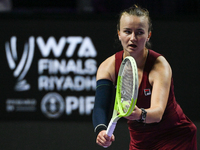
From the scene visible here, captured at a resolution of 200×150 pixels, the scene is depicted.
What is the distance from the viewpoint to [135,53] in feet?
7.21

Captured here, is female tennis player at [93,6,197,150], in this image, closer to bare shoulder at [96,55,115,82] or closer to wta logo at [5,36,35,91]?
bare shoulder at [96,55,115,82]

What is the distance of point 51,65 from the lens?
16.3 feet

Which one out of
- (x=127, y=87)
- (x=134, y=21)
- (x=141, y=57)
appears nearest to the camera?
(x=127, y=87)

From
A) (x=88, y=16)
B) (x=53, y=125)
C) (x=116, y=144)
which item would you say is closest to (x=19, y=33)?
(x=88, y=16)

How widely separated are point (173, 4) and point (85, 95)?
2085 millimetres

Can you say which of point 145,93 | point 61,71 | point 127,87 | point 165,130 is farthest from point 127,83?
point 61,71

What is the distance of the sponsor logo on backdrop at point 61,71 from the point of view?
4.97 m

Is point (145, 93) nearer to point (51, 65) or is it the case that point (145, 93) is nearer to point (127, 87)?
point (127, 87)

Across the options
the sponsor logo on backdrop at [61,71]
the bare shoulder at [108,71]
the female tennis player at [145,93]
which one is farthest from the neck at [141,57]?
the sponsor logo on backdrop at [61,71]

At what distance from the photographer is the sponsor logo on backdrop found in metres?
4.97

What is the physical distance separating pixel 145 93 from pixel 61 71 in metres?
2.94

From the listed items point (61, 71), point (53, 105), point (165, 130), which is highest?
point (165, 130)

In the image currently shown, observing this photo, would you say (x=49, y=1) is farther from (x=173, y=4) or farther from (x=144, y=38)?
(x=144, y=38)

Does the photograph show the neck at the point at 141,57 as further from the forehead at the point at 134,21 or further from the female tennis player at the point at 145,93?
the forehead at the point at 134,21
